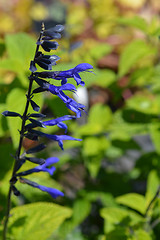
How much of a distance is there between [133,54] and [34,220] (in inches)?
47.5

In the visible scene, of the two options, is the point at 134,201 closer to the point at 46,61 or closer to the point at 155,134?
the point at 155,134

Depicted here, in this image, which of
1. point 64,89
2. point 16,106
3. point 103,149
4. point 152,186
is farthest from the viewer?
point 103,149

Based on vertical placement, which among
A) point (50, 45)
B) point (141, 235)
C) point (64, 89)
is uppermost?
point (50, 45)

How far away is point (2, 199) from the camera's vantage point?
5.04ft

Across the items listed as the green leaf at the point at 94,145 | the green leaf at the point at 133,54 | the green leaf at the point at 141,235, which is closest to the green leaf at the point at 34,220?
the green leaf at the point at 141,235

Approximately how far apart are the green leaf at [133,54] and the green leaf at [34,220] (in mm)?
988

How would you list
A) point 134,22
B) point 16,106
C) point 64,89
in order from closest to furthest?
point 64,89 < point 16,106 < point 134,22

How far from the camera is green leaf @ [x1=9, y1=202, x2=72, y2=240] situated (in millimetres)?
1278

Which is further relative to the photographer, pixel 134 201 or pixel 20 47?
pixel 20 47

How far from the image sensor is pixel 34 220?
1.30 metres

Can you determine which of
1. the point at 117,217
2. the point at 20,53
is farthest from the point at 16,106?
the point at 117,217

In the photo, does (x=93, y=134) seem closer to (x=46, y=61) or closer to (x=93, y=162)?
(x=93, y=162)

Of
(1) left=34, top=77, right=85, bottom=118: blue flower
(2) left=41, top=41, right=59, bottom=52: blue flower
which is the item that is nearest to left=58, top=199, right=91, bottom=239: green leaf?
(1) left=34, top=77, right=85, bottom=118: blue flower

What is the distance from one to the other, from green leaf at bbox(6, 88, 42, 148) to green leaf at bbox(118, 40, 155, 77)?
732 mm
